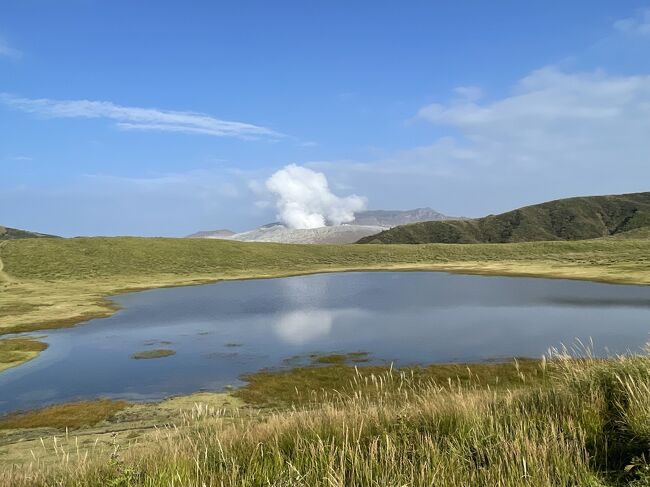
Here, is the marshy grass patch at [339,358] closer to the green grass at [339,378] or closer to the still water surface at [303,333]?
the green grass at [339,378]

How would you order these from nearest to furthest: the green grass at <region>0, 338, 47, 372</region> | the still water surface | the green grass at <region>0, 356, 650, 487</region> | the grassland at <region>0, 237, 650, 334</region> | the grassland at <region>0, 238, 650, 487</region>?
the green grass at <region>0, 356, 650, 487</region> → the grassland at <region>0, 238, 650, 487</region> → the still water surface → the green grass at <region>0, 338, 47, 372</region> → the grassland at <region>0, 237, 650, 334</region>

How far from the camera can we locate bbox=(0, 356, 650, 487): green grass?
6.39 meters

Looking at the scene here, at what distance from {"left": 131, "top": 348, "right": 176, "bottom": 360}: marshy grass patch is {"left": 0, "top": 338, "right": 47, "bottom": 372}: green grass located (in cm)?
814

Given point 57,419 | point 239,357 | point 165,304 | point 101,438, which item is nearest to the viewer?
point 101,438

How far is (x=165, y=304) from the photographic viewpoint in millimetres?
67438

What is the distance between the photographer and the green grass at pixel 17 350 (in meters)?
35.6

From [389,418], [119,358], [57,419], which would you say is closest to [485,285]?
[119,358]

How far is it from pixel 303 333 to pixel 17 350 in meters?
23.4


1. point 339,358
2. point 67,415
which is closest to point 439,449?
point 67,415

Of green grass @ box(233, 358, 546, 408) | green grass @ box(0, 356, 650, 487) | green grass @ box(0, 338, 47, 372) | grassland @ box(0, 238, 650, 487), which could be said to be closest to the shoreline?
green grass @ box(0, 338, 47, 372)

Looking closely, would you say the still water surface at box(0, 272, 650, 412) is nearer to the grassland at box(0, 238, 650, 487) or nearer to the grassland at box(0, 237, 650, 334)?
the grassland at box(0, 238, 650, 487)

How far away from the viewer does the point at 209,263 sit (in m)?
127

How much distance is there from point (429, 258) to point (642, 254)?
51.7 metres

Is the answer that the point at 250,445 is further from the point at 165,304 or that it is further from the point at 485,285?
the point at 485,285
